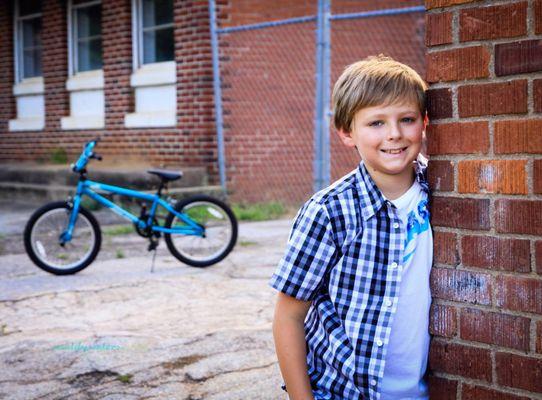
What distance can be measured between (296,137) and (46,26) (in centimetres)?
500

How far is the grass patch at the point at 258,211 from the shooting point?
9.60 meters

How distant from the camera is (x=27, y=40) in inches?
543

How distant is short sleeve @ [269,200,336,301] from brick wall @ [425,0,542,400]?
1.04ft

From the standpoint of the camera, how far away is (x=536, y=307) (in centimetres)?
194

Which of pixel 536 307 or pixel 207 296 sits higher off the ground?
pixel 536 307

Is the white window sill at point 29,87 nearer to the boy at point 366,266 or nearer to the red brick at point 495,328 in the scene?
the boy at point 366,266

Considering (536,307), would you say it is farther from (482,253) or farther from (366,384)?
(366,384)

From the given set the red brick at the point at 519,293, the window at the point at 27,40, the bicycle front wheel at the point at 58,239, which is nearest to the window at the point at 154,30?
the window at the point at 27,40

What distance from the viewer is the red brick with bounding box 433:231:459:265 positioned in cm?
210

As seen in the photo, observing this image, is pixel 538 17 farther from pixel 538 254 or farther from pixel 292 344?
pixel 292 344

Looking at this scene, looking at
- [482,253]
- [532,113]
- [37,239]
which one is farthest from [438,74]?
[37,239]

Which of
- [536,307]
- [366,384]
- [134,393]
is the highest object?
[536,307]

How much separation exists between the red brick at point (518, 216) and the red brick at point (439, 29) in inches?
18.3

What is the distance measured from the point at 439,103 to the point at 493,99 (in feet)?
0.57
